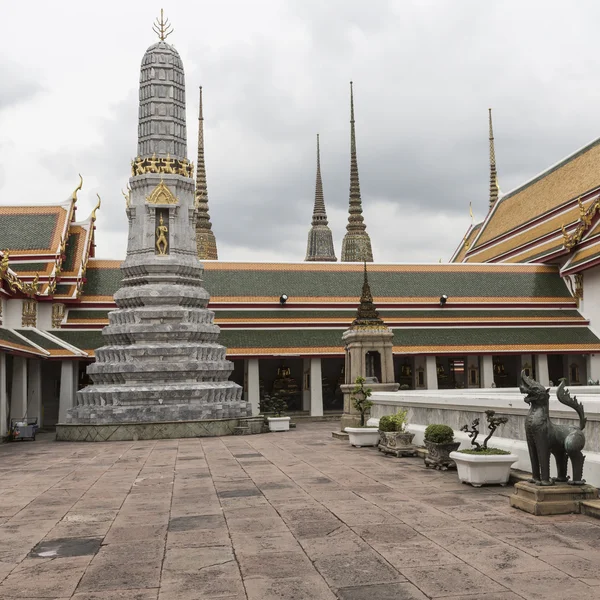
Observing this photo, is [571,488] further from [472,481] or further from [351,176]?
[351,176]

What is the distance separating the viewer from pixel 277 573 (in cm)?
704

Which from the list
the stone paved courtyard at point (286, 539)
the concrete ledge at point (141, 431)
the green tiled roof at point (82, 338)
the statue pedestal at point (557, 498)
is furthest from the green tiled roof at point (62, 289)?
the statue pedestal at point (557, 498)

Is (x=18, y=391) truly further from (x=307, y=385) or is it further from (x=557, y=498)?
(x=557, y=498)

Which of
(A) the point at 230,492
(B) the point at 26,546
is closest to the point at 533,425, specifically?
(A) the point at 230,492

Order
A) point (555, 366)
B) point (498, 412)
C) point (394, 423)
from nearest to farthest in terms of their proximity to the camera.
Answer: point (498, 412) → point (394, 423) → point (555, 366)

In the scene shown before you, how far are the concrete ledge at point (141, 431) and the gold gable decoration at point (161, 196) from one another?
8939mm

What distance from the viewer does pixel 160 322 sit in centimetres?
2800

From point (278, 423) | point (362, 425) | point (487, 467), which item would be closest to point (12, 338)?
point (278, 423)

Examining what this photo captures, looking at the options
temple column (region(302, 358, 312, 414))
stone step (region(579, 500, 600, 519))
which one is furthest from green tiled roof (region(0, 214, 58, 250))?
stone step (region(579, 500, 600, 519))

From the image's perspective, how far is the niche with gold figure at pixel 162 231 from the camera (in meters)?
29.0

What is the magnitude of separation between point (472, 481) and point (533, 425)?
2.57 m

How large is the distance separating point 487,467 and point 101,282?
102ft

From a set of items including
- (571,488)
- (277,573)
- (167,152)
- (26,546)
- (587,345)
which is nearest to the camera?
(277,573)

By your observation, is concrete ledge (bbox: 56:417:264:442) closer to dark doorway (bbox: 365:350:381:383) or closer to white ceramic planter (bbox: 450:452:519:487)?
dark doorway (bbox: 365:350:381:383)
